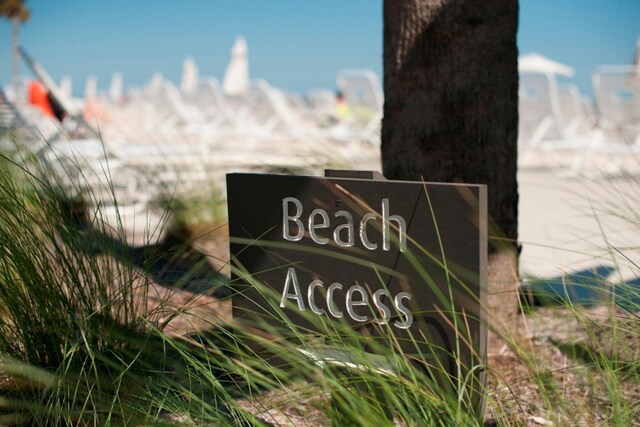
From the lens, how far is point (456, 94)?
2.93 m

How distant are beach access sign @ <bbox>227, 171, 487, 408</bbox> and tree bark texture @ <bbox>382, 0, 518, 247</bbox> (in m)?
1.04

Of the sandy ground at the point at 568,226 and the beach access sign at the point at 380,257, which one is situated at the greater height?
the beach access sign at the point at 380,257

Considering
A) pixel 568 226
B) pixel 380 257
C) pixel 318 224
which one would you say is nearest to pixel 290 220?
pixel 318 224

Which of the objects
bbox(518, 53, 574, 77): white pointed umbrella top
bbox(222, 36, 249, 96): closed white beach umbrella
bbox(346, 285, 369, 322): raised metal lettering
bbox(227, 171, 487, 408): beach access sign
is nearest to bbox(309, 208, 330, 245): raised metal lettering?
bbox(227, 171, 487, 408): beach access sign

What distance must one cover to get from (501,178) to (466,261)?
1.31 meters

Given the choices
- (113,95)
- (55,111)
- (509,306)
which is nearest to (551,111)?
(55,111)

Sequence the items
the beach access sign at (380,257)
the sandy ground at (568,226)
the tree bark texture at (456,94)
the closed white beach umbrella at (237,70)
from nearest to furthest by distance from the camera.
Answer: the beach access sign at (380,257), the tree bark texture at (456,94), the sandy ground at (568,226), the closed white beach umbrella at (237,70)

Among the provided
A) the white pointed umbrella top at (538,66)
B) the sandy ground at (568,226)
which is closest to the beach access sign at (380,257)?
the sandy ground at (568,226)

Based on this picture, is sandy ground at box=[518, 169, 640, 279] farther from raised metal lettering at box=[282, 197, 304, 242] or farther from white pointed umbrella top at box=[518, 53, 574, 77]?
white pointed umbrella top at box=[518, 53, 574, 77]

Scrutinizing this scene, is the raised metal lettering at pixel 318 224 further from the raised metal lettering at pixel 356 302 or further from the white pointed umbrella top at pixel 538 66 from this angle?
the white pointed umbrella top at pixel 538 66

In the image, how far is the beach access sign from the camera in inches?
70.0

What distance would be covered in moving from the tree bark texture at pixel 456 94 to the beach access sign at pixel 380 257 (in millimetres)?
1039

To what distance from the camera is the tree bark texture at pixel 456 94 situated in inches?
115

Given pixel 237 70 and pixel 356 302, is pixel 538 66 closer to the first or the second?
pixel 237 70
